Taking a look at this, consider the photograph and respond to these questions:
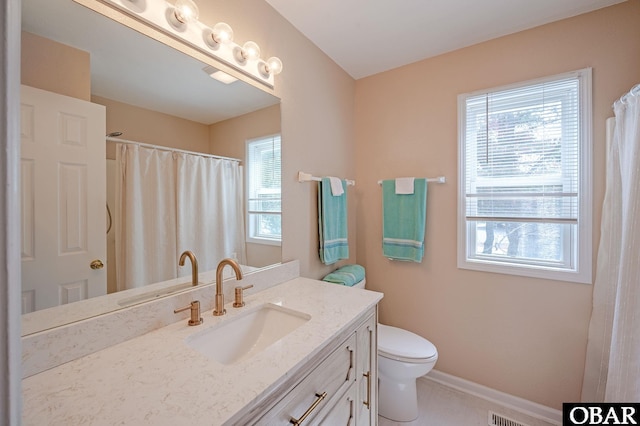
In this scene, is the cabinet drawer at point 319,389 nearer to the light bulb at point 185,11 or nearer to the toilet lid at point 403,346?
the toilet lid at point 403,346

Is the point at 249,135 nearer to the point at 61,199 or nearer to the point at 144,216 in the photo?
the point at 144,216

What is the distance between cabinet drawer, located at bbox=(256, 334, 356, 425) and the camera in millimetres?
716

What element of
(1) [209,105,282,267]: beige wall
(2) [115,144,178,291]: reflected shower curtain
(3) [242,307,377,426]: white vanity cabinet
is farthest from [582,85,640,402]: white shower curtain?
(2) [115,144,178,291]: reflected shower curtain

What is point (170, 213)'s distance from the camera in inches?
41.0

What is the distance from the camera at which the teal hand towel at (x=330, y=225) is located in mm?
1741

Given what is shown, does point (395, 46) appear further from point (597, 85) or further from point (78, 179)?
point (78, 179)

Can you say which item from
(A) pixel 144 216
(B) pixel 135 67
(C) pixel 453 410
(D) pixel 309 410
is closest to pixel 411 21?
(B) pixel 135 67

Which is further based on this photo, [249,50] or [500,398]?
[500,398]

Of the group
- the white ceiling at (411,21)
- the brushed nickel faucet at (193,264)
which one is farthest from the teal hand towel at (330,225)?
the white ceiling at (411,21)

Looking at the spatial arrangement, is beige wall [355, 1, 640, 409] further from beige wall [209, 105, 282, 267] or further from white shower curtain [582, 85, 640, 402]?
beige wall [209, 105, 282, 267]

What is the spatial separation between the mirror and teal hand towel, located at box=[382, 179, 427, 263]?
3.56ft

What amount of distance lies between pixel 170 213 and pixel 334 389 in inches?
36.8

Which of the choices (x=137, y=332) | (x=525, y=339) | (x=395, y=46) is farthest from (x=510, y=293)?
(x=137, y=332)

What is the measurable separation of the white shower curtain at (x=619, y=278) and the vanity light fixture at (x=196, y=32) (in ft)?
5.67
